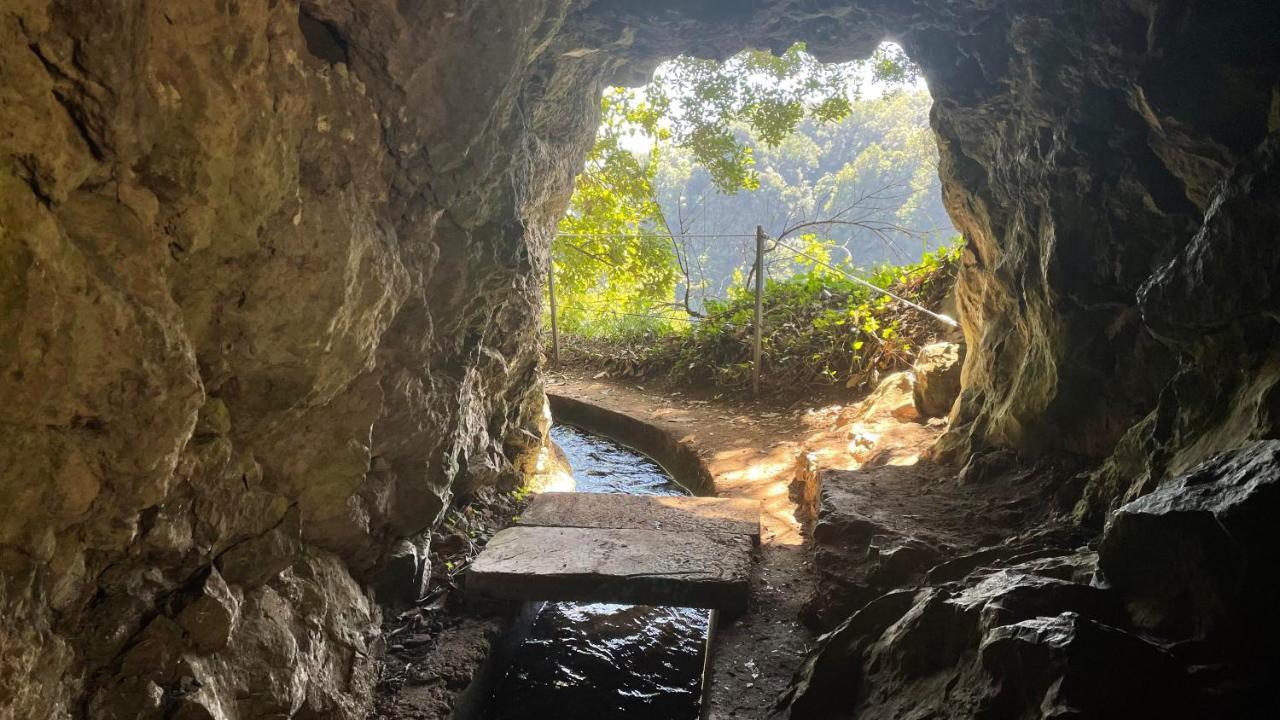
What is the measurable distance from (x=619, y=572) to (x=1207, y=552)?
2.64m

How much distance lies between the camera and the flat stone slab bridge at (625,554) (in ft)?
12.9

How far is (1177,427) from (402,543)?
11.6 ft

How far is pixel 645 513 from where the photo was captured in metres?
4.97

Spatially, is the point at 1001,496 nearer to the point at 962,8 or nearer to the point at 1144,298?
the point at 1144,298

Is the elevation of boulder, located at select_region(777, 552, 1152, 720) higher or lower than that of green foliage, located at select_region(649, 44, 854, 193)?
lower

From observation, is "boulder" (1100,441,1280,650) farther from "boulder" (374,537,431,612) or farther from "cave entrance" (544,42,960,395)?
"cave entrance" (544,42,960,395)

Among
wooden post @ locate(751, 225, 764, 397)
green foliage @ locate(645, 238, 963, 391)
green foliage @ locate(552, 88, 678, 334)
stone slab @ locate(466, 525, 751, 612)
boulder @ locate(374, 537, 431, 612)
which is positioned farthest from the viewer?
green foliage @ locate(552, 88, 678, 334)

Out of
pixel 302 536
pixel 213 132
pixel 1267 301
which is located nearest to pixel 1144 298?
pixel 1267 301

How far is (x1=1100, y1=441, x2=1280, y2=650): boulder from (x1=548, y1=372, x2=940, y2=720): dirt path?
1550mm

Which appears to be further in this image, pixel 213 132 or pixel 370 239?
pixel 370 239

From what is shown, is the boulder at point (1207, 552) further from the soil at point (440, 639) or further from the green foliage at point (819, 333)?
the green foliage at point (819, 333)

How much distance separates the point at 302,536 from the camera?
3174 millimetres

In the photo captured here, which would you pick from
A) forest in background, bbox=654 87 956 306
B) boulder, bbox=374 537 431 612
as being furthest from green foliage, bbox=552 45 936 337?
forest in background, bbox=654 87 956 306

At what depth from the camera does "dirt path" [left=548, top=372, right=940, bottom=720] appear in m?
3.42
